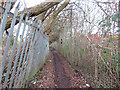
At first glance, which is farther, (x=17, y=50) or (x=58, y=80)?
(x=58, y=80)

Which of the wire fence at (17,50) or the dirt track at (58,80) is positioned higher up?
the wire fence at (17,50)

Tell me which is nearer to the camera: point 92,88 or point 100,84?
point 100,84

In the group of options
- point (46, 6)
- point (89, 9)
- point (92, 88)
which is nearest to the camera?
point (46, 6)

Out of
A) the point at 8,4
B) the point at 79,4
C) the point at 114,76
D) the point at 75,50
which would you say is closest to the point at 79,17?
the point at 79,4

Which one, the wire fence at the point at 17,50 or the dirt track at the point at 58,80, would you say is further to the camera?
the dirt track at the point at 58,80

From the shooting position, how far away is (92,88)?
2.91 metres

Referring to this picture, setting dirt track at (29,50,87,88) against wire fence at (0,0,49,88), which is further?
dirt track at (29,50,87,88)

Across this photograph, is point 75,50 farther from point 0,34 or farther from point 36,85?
point 0,34

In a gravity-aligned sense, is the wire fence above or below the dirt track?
above

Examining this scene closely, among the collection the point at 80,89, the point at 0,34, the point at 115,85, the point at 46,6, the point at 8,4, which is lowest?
the point at 80,89

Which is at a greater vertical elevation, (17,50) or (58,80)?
(17,50)

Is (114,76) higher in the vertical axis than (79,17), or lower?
lower

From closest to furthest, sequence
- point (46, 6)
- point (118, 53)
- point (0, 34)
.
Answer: point (0, 34)
point (118, 53)
point (46, 6)

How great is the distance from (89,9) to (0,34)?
4.96 m
